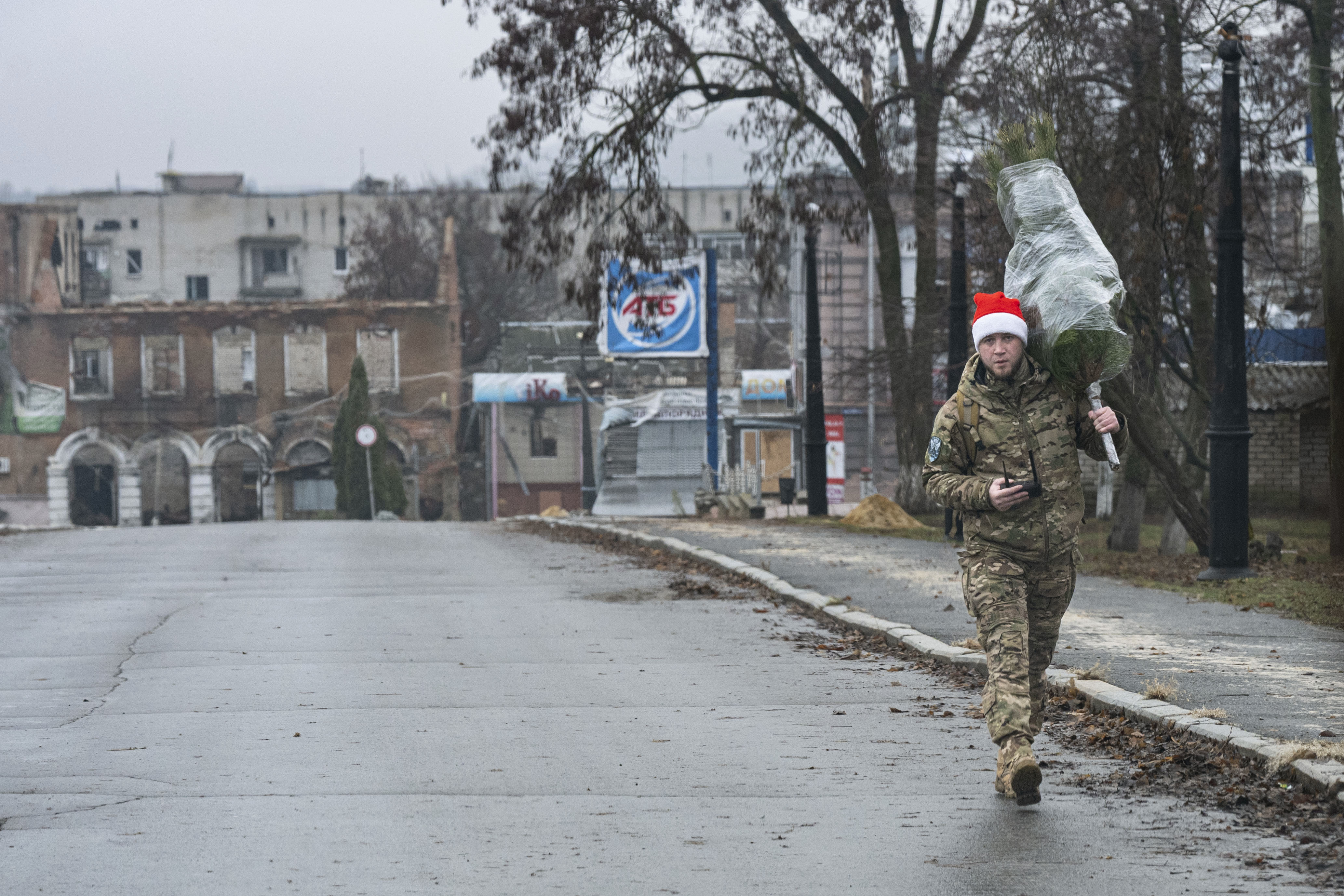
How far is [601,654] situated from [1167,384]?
18.1 metres

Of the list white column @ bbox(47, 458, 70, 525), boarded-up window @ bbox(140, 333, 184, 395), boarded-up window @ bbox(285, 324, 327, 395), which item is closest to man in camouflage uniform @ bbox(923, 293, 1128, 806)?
boarded-up window @ bbox(285, 324, 327, 395)

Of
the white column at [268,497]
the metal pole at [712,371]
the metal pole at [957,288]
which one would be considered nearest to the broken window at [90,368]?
the white column at [268,497]

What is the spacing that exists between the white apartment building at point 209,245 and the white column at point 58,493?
1364cm

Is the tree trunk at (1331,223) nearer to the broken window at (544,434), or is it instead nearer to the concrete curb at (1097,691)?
the concrete curb at (1097,691)

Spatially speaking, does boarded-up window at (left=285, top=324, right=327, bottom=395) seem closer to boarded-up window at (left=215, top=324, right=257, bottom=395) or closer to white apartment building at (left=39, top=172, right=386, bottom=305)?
boarded-up window at (left=215, top=324, right=257, bottom=395)

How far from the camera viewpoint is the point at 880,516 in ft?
78.2

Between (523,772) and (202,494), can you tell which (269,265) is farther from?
(523,772)

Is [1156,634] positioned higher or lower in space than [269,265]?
lower

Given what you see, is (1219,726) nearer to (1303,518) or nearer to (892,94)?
(892,94)

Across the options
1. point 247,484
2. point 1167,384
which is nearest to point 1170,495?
point 1167,384

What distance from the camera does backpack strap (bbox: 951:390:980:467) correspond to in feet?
19.6

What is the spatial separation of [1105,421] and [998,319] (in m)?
0.56

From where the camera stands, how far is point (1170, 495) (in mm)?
17750

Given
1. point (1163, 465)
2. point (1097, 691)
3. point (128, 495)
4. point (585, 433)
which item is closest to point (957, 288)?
point (1163, 465)
